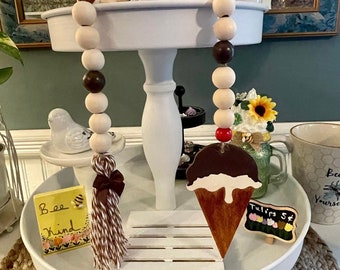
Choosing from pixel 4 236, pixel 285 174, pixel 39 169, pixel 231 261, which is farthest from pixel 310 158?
pixel 39 169

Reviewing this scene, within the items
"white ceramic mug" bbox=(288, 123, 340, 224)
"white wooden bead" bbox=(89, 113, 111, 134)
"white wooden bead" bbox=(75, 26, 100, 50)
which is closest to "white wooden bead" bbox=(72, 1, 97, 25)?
"white wooden bead" bbox=(75, 26, 100, 50)

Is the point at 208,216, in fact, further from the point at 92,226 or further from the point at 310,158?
the point at 310,158

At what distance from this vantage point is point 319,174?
69 centimetres

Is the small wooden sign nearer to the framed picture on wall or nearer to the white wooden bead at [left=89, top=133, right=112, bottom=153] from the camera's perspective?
the white wooden bead at [left=89, top=133, right=112, bottom=153]

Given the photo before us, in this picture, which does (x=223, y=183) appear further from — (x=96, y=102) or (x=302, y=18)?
(x=302, y=18)

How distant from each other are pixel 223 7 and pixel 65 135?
39 cm

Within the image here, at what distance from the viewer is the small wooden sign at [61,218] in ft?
1.86

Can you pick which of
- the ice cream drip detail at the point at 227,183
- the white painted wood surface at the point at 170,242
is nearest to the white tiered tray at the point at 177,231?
the white painted wood surface at the point at 170,242

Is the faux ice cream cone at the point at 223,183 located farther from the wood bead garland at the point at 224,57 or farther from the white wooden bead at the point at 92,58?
the white wooden bead at the point at 92,58

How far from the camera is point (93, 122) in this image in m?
0.49

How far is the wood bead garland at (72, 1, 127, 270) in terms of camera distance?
48 centimetres

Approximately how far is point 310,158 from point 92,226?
424 mm

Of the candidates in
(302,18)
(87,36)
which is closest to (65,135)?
(87,36)

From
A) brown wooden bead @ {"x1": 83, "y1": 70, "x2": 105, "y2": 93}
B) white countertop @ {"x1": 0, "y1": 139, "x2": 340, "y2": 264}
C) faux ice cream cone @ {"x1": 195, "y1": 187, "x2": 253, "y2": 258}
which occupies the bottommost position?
white countertop @ {"x1": 0, "y1": 139, "x2": 340, "y2": 264}
